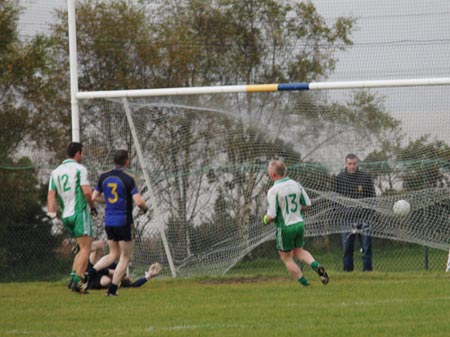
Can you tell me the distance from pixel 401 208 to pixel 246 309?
510 centimetres

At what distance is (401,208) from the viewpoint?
1465 centimetres

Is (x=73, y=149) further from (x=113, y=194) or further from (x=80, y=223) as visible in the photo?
(x=80, y=223)

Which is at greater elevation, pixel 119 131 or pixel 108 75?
pixel 108 75

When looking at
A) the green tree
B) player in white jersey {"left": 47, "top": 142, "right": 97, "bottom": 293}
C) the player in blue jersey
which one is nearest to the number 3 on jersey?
the player in blue jersey

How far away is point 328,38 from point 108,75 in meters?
4.41

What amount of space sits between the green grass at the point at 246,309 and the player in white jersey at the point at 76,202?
497mm

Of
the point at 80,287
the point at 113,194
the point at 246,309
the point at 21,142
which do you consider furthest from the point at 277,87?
the point at 246,309

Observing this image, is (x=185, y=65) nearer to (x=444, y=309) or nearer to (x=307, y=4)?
(x=307, y=4)

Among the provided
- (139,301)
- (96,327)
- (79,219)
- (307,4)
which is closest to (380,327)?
(96,327)

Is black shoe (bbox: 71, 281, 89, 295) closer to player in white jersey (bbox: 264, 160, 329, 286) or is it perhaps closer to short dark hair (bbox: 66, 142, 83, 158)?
short dark hair (bbox: 66, 142, 83, 158)

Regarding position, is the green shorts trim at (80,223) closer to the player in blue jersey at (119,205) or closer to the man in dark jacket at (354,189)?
the player in blue jersey at (119,205)

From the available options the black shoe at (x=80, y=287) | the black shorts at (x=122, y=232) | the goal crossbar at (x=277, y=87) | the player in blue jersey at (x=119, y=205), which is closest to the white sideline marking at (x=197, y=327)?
the player in blue jersey at (x=119, y=205)

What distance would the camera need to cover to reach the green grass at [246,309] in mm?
8500

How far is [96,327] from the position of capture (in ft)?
29.7
